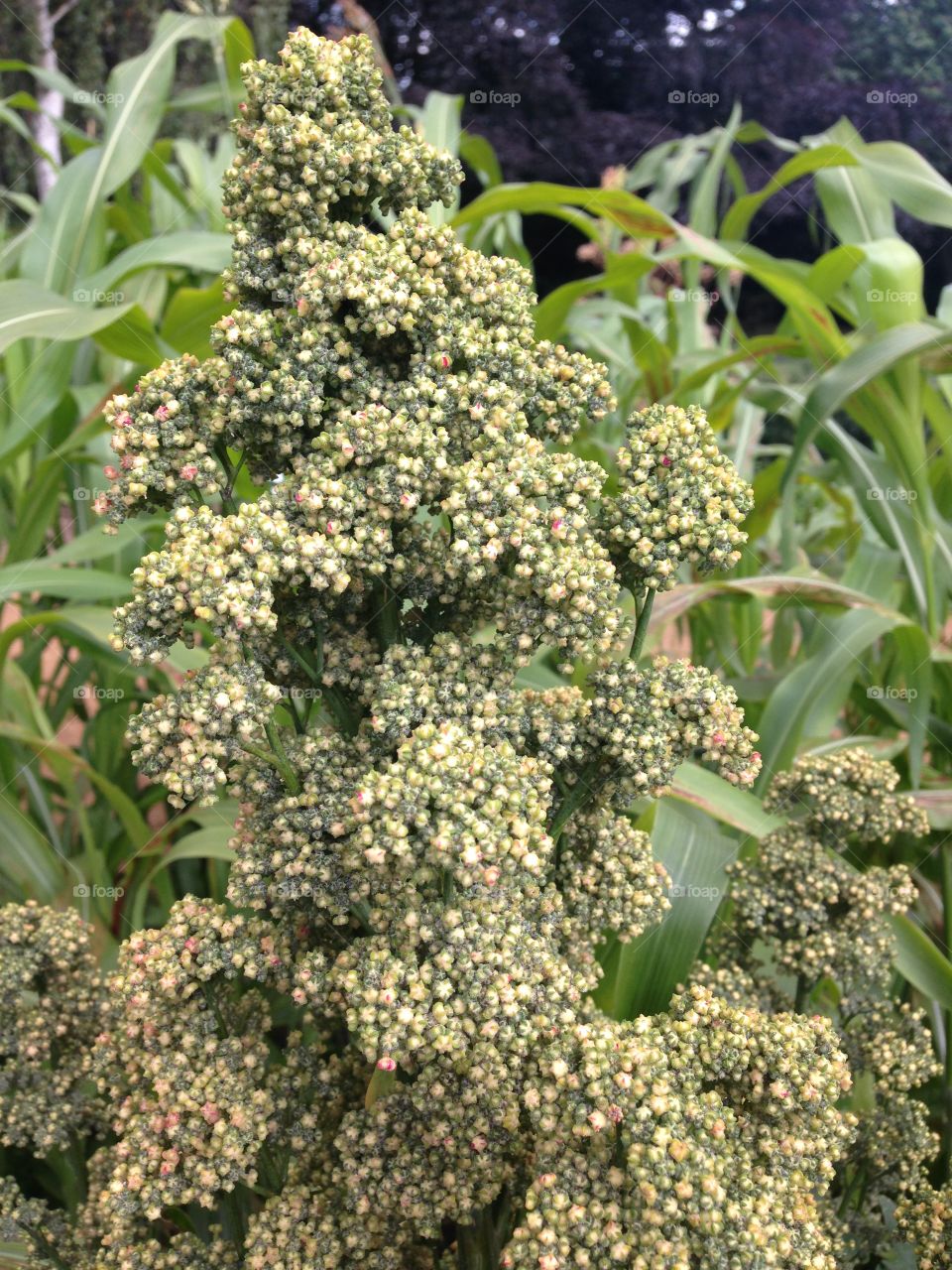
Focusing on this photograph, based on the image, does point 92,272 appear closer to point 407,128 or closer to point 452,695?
point 407,128

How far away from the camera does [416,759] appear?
2.20 feet

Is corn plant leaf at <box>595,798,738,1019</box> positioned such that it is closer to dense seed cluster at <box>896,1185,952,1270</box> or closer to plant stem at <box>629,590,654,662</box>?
dense seed cluster at <box>896,1185,952,1270</box>

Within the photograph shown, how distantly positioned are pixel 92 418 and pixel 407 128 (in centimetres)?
120

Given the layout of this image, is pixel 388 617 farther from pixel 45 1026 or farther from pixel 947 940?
pixel 947 940

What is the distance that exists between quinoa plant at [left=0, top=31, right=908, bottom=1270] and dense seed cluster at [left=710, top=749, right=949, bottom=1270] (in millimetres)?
206

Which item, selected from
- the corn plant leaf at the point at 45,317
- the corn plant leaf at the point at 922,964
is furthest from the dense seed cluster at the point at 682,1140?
the corn plant leaf at the point at 45,317

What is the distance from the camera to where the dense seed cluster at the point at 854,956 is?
40.4 inches

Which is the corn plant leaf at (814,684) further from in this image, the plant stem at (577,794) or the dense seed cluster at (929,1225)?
the plant stem at (577,794)

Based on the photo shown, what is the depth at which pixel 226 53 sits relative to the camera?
216cm

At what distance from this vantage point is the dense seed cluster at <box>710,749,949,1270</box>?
1027 millimetres

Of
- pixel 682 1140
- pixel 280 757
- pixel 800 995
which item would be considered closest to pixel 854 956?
pixel 800 995

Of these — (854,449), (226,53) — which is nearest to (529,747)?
(854,449)

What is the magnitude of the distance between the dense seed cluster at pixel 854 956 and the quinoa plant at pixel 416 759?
0.21 metres

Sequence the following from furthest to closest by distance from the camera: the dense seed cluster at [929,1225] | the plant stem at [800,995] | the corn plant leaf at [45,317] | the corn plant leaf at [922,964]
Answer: the corn plant leaf at [922,964] → the corn plant leaf at [45,317] → the plant stem at [800,995] → the dense seed cluster at [929,1225]
